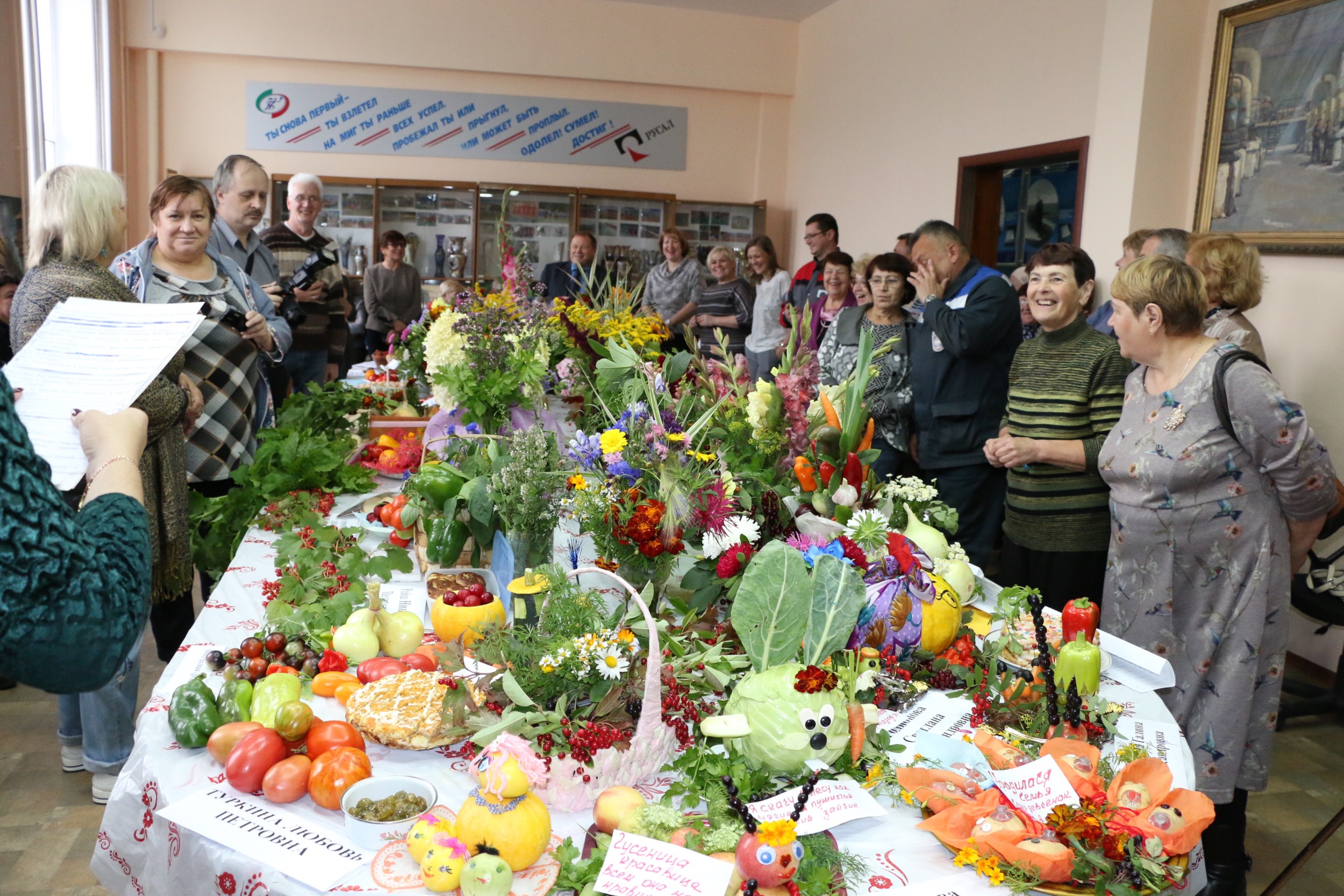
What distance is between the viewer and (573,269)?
767cm

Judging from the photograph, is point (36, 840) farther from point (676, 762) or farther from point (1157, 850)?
point (1157, 850)

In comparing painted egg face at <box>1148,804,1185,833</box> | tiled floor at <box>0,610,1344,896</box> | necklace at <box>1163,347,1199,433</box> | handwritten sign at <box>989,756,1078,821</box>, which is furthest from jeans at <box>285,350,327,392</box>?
painted egg face at <box>1148,804,1185,833</box>

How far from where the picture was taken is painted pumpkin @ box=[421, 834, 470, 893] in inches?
41.1

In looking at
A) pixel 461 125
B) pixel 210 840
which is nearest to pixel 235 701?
pixel 210 840

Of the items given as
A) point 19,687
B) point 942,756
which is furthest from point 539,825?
point 19,687

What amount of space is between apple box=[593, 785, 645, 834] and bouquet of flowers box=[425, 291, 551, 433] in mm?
1455

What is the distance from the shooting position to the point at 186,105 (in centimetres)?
794

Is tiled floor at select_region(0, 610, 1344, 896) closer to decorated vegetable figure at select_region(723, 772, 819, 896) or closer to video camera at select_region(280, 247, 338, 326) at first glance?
video camera at select_region(280, 247, 338, 326)

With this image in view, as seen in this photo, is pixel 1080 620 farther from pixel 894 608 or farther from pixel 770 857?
pixel 770 857

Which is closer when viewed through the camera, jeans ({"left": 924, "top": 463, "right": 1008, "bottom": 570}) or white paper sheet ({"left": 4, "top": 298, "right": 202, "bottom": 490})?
white paper sheet ({"left": 4, "top": 298, "right": 202, "bottom": 490})

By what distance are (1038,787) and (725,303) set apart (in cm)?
581

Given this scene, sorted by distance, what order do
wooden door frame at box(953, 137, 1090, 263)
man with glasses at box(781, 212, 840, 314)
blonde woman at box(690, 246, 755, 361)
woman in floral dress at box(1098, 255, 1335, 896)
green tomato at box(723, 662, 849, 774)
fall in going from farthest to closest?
blonde woman at box(690, 246, 755, 361), man with glasses at box(781, 212, 840, 314), wooden door frame at box(953, 137, 1090, 263), woman in floral dress at box(1098, 255, 1335, 896), green tomato at box(723, 662, 849, 774)

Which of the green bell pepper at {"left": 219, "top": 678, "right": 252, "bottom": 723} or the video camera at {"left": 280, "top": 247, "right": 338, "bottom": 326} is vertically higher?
the video camera at {"left": 280, "top": 247, "right": 338, "bottom": 326}

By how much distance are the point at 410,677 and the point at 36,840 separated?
63.1 inches
